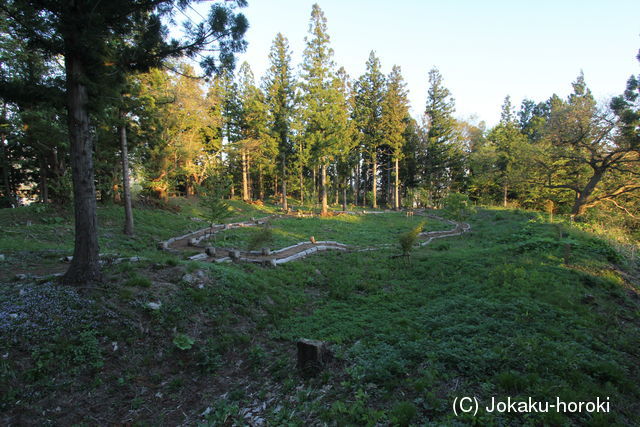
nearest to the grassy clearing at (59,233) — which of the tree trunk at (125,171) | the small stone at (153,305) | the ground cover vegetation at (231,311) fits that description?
the ground cover vegetation at (231,311)

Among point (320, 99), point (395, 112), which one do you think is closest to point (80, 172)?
point (320, 99)

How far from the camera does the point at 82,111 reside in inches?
240

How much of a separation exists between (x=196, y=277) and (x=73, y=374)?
3.29 m

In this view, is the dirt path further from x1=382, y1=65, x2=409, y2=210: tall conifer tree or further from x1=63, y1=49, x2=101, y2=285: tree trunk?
x1=382, y1=65, x2=409, y2=210: tall conifer tree

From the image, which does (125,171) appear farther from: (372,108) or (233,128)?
(372,108)

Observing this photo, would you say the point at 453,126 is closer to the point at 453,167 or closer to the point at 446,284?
the point at 453,167

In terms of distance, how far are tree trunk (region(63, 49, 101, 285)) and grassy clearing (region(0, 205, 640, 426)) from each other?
598mm

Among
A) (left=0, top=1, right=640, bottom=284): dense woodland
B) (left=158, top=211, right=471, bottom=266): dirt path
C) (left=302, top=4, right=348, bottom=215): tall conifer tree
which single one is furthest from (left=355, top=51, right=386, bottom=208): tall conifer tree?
(left=158, top=211, right=471, bottom=266): dirt path

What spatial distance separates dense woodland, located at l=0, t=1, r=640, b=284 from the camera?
6305mm

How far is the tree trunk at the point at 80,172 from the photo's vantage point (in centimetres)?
597

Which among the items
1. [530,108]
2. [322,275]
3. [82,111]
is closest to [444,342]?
[322,275]

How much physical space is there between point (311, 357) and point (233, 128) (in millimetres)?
33393

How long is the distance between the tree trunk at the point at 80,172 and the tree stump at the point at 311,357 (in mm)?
5042

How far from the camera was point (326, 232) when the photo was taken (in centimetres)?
1839
